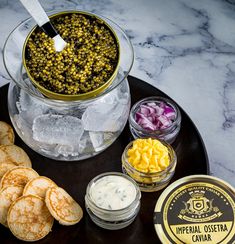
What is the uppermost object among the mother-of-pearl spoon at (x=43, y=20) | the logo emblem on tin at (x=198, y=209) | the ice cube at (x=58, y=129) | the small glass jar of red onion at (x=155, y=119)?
the mother-of-pearl spoon at (x=43, y=20)

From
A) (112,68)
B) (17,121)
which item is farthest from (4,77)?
(112,68)

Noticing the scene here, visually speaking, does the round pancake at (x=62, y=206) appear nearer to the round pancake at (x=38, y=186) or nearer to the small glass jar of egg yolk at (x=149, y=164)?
the round pancake at (x=38, y=186)

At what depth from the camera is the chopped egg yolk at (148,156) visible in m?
1.93

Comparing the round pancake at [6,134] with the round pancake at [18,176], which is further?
the round pancake at [6,134]

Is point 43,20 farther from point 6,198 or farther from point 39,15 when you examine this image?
point 6,198

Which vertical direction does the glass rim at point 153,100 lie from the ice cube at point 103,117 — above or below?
below

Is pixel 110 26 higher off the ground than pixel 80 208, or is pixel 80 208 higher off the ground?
pixel 110 26

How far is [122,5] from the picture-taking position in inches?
107

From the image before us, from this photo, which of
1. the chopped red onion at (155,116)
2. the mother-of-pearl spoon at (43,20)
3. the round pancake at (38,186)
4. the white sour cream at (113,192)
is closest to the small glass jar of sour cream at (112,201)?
the white sour cream at (113,192)

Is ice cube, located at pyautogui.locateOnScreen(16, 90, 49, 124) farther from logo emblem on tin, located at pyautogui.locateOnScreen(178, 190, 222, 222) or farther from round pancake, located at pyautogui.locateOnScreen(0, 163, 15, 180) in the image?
logo emblem on tin, located at pyautogui.locateOnScreen(178, 190, 222, 222)

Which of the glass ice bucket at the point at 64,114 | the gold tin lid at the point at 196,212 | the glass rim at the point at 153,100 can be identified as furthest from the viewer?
the glass rim at the point at 153,100

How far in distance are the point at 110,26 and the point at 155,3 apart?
765mm

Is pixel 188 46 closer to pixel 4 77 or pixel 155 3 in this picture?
pixel 155 3

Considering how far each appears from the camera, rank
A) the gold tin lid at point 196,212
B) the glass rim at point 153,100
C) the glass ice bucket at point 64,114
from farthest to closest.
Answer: the glass rim at point 153,100 < the glass ice bucket at point 64,114 < the gold tin lid at point 196,212
